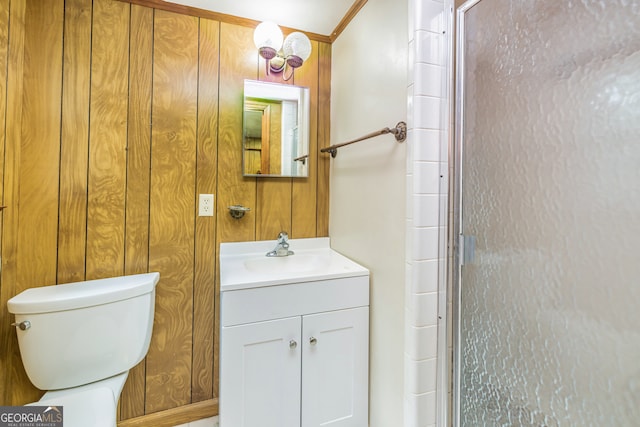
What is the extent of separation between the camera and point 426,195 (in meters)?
0.96

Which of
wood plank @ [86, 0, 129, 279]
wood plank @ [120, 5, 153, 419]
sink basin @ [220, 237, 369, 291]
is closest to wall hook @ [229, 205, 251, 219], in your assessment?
sink basin @ [220, 237, 369, 291]

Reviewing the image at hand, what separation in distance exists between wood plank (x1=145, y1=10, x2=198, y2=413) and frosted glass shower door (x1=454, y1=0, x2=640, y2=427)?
1.28m

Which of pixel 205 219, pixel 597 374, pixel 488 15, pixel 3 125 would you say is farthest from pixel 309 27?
pixel 597 374

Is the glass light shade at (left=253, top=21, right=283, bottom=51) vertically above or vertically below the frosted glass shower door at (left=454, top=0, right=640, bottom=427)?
above

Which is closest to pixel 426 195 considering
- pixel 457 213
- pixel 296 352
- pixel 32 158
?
pixel 457 213

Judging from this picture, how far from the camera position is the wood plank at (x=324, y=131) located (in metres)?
1.68

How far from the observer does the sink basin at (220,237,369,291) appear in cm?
A: 119

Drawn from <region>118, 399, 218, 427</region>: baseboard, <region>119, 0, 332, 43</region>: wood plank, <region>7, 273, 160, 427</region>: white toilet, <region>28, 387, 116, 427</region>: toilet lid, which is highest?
<region>119, 0, 332, 43</region>: wood plank

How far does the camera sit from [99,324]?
1.11 m

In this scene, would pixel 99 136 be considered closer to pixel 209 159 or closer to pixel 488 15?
pixel 209 159

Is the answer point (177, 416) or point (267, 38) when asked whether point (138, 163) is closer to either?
point (267, 38)

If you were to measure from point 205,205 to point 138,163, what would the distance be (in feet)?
1.23

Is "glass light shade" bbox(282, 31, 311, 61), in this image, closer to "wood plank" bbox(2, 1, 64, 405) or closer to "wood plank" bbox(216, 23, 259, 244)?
"wood plank" bbox(216, 23, 259, 244)

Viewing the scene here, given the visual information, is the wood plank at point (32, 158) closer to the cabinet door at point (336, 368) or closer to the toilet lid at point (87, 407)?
the toilet lid at point (87, 407)
